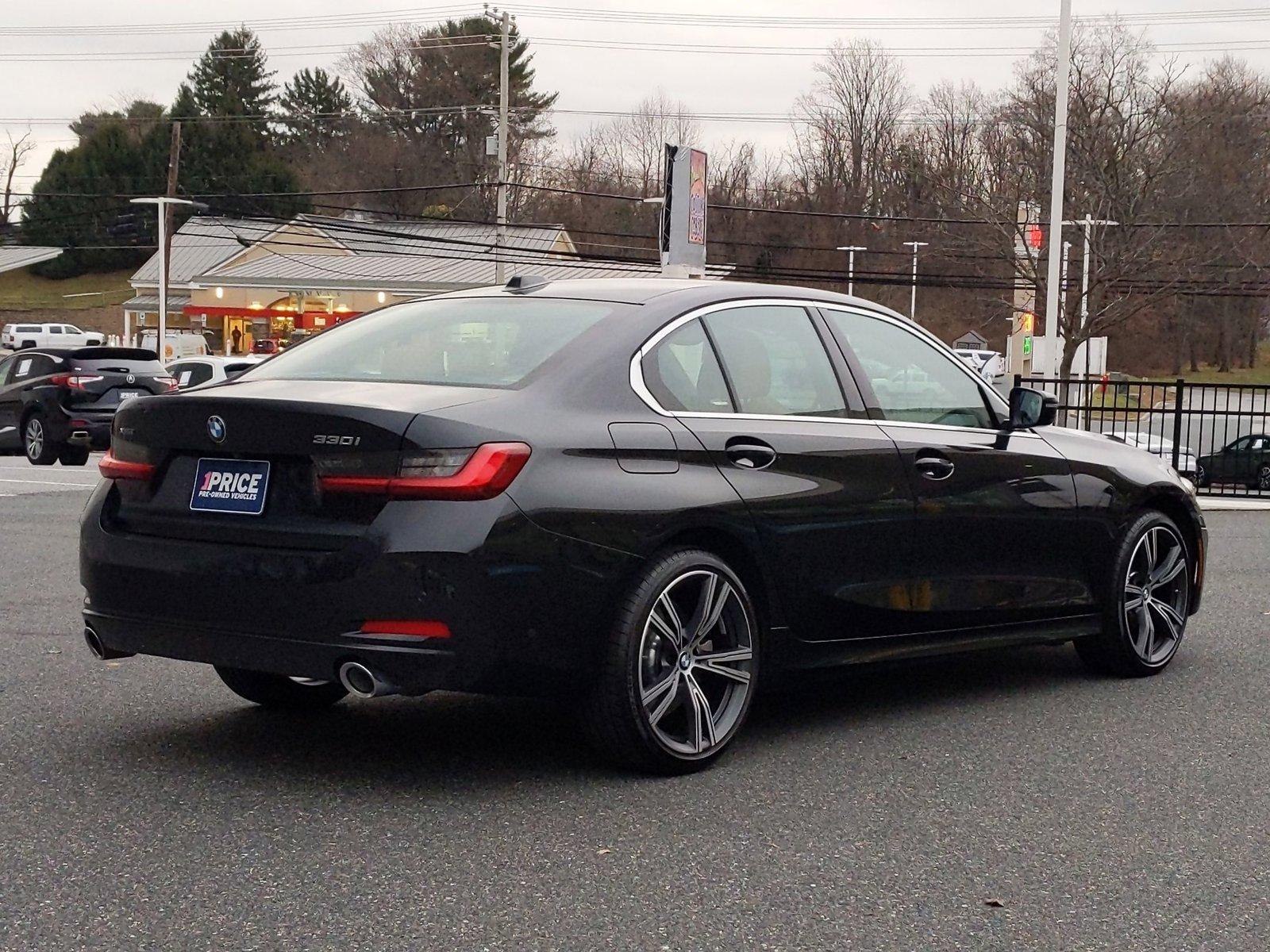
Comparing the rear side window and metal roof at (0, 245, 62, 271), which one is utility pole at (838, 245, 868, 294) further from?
metal roof at (0, 245, 62, 271)

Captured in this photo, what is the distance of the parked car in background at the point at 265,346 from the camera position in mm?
60000

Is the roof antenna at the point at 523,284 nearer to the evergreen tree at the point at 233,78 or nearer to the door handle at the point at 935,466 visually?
the door handle at the point at 935,466

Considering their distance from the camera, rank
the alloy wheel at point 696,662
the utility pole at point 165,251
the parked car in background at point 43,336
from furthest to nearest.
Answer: the parked car in background at point 43,336
the utility pole at point 165,251
the alloy wheel at point 696,662

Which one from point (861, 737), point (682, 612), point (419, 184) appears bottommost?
point (861, 737)

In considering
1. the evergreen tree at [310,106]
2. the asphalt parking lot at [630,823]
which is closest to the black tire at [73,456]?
the asphalt parking lot at [630,823]

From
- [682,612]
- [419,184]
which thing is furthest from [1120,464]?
[419,184]

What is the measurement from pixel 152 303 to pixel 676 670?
83.1m

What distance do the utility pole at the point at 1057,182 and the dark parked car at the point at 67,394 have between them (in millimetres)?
14675

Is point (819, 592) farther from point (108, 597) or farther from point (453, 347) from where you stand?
point (108, 597)

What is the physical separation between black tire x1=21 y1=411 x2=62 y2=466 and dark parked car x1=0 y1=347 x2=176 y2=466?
0.04 ft

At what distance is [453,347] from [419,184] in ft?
263

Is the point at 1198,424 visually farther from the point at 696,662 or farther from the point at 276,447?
the point at 276,447

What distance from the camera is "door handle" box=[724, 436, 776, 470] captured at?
213 inches

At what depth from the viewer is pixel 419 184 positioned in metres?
83.8
